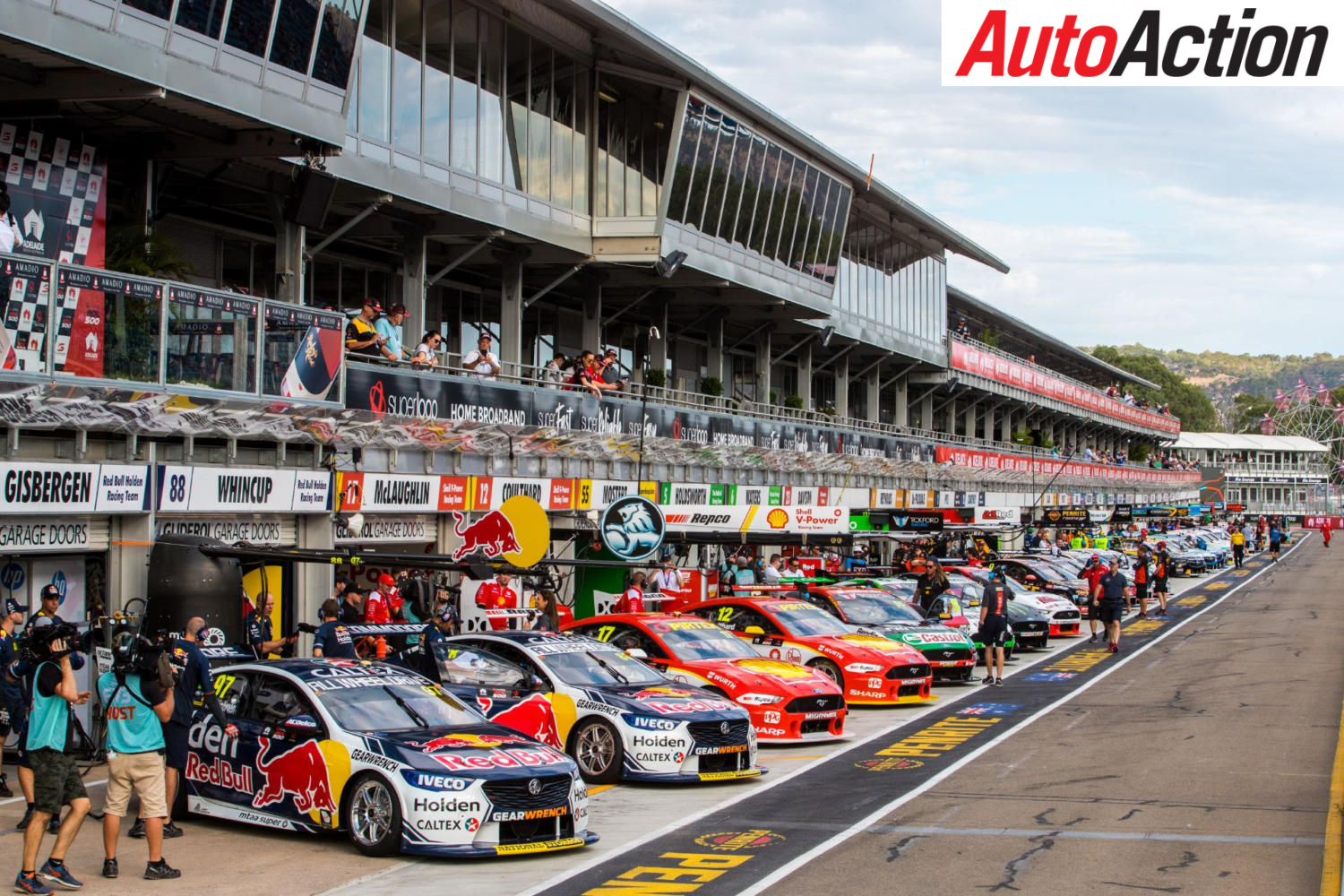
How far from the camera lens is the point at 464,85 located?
1104 inches

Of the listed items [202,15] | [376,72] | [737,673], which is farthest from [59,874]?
[376,72]

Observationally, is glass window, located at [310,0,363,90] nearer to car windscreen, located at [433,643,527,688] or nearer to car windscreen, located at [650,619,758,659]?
car windscreen, located at [650,619,758,659]

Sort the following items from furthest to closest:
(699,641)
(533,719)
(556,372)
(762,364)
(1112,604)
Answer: (762,364) → (556,372) → (1112,604) → (699,641) → (533,719)

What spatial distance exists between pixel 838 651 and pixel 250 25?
11.4 meters

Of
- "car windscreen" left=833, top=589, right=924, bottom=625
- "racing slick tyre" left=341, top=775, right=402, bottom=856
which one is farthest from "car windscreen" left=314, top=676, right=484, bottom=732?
"car windscreen" left=833, top=589, right=924, bottom=625

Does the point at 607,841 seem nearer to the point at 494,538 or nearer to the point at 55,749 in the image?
the point at 55,749

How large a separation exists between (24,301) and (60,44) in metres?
3.69

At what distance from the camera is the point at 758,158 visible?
3844 centimetres

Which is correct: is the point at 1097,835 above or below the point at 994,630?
below

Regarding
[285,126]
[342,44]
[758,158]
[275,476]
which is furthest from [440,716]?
[758,158]

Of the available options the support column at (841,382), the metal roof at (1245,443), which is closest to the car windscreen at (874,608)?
the support column at (841,382)

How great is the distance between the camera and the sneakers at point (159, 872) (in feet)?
32.3

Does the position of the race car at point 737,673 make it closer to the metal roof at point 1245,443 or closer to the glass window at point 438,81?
the glass window at point 438,81

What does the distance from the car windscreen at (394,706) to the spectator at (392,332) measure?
10419 millimetres
